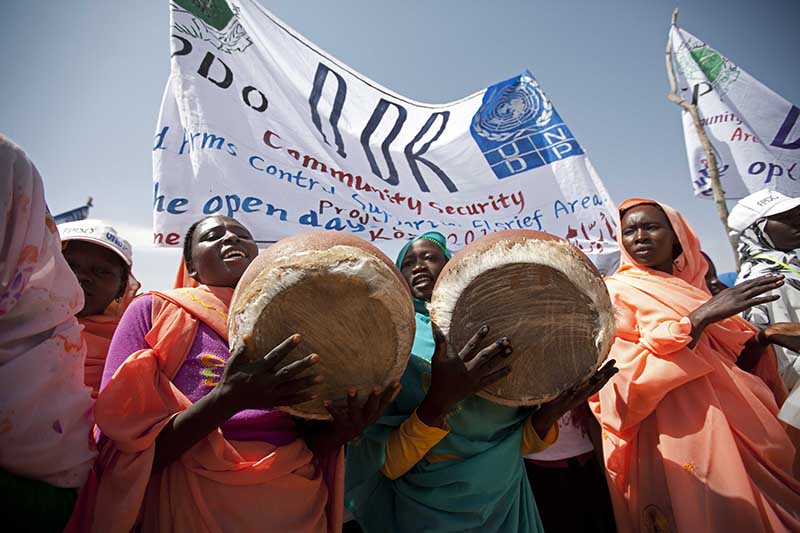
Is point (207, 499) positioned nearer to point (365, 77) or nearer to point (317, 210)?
point (317, 210)

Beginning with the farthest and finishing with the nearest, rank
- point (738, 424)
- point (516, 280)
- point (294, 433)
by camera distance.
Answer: point (738, 424)
point (294, 433)
point (516, 280)

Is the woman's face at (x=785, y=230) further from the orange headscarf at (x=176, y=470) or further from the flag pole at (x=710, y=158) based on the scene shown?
the flag pole at (x=710, y=158)

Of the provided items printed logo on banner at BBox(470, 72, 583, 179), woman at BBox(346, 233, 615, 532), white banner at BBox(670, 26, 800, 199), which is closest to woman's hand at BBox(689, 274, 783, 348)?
woman at BBox(346, 233, 615, 532)

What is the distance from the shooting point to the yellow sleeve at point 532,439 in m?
1.90

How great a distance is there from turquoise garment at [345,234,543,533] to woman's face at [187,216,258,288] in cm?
86

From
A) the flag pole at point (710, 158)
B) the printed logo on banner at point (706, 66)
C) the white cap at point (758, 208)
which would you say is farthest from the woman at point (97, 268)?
the printed logo on banner at point (706, 66)

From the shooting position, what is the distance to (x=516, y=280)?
1.40 meters

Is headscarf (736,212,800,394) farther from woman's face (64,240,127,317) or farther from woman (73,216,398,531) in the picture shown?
woman's face (64,240,127,317)

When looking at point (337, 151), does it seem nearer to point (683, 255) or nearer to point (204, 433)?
point (683, 255)

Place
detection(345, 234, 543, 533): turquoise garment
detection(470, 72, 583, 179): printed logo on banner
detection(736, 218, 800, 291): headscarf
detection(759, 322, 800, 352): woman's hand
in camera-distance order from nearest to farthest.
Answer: detection(345, 234, 543, 533): turquoise garment → detection(759, 322, 800, 352): woman's hand → detection(736, 218, 800, 291): headscarf → detection(470, 72, 583, 179): printed logo on banner

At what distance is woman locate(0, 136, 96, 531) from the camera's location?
110 cm

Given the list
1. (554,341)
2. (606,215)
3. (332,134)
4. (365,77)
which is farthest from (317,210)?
(606,215)

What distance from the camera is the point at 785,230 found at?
9.38 ft

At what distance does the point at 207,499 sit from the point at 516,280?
1272 millimetres
